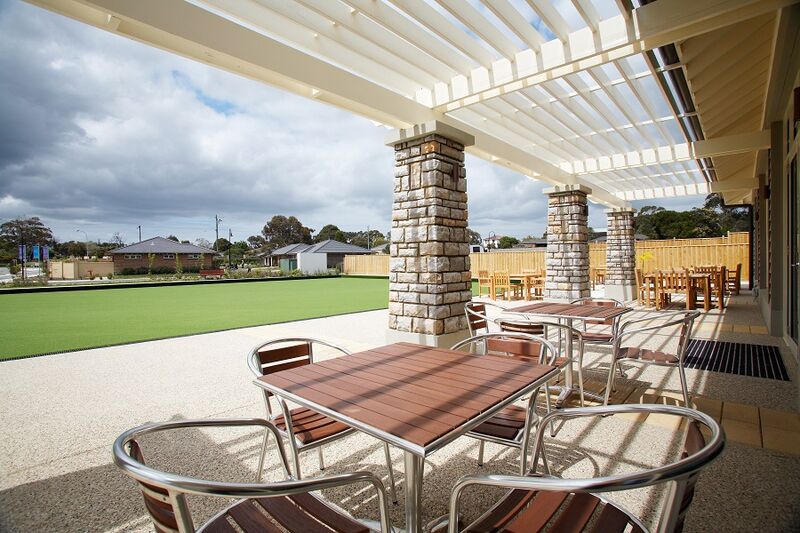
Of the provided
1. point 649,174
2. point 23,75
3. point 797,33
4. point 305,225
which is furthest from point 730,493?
point 23,75

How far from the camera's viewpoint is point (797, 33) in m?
3.55

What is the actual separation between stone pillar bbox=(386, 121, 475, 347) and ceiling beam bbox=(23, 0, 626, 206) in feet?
1.31

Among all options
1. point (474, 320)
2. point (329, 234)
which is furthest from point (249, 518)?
point (329, 234)

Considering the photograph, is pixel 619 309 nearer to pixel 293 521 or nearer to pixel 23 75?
pixel 293 521

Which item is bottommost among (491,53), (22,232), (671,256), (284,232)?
(671,256)

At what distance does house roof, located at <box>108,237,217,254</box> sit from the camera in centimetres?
4106

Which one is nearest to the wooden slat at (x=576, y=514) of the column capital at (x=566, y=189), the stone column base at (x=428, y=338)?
the stone column base at (x=428, y=338)

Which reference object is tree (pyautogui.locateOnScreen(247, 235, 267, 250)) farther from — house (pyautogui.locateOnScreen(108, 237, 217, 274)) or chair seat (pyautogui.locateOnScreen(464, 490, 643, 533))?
chair seat (pyautogui.locateOnScreen(464, 490, 643, 533))

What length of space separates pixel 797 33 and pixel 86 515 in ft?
21.1

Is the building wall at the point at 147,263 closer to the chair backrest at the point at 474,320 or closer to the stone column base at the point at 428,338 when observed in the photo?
the stone column base at the point at 428,338

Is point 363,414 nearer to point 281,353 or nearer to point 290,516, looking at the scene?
point 290,516

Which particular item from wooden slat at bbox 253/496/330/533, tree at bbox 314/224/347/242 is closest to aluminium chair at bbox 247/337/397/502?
wooden slat at bbox 253/496/330/533

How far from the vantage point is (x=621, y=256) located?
1162 centimetres

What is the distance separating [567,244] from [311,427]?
8.10 meters
